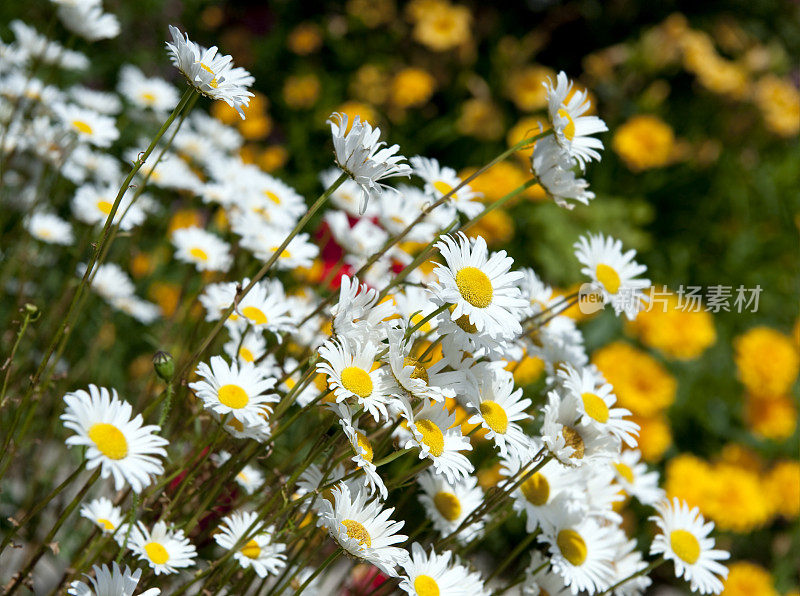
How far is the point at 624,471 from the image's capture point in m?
1.13

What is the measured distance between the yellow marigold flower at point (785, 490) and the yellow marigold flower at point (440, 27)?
6.23 ft

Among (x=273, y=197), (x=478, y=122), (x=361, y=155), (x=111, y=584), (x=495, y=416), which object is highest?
(x=478, y=122)

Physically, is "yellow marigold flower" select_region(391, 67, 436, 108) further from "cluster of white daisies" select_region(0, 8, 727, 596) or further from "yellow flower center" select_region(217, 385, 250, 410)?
"yellow flower center" select_region(217, 385, 250, 410)

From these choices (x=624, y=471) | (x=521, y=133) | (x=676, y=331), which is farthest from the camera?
(x=521, y=133)

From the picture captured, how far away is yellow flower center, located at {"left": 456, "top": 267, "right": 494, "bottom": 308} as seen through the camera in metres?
0.76

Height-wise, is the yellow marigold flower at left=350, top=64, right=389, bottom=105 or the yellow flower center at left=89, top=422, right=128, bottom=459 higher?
the yellow marigold flower at left=350, top=64, right=389, bottom=105

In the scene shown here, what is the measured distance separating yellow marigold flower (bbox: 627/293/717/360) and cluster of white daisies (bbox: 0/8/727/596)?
1.07 metres

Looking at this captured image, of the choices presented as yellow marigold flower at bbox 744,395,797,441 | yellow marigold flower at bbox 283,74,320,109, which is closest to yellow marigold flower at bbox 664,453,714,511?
yellow marigold flower at bbox 744,395,797,441

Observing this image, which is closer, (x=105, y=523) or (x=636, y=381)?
(x=105, y=523)

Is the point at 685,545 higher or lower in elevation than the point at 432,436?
higher

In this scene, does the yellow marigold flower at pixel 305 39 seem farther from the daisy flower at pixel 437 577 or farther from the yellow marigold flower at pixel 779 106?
the daisy flower at pixel 437 577

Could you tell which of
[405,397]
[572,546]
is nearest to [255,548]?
[405,397]

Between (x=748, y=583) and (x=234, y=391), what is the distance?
1635mm

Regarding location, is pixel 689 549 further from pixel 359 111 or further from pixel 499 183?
pixel 359 111
